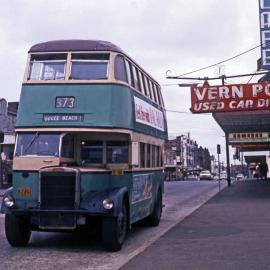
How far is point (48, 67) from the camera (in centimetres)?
1233

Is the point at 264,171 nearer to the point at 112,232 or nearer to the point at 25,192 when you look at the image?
the point at 112,232

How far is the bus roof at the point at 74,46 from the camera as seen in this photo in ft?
40.5

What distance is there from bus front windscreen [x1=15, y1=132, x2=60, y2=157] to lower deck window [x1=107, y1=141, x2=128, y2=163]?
1.33 meters

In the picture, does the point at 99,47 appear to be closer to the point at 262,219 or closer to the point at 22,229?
the point at 22,229

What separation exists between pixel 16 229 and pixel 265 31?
20230 millimetres

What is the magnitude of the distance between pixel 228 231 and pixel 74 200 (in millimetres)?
4670

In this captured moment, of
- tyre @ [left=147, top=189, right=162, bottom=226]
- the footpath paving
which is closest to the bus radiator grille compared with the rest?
the footpath paving

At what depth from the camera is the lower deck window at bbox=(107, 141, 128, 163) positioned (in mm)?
12469

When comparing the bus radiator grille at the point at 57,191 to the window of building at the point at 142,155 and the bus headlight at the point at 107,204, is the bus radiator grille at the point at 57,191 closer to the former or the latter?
the bus headlight at the point at 107,204

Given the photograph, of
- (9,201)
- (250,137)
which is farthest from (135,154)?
(250,137)

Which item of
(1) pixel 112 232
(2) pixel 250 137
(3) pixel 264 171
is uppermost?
(2) pixel 250 137

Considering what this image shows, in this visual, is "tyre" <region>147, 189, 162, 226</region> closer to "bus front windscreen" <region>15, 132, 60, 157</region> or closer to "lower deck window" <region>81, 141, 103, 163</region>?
"lower deck window" <region>81, 141, 103, 163</region>

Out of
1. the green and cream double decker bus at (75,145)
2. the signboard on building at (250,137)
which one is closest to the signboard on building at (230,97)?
the green and cream double decker bus at (75,145)

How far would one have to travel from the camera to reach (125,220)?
39.3 ft
